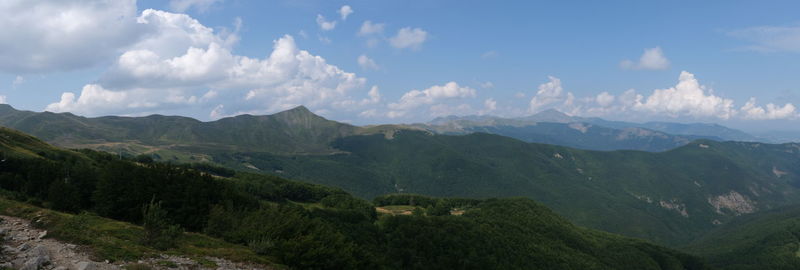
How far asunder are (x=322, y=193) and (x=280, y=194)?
112ft

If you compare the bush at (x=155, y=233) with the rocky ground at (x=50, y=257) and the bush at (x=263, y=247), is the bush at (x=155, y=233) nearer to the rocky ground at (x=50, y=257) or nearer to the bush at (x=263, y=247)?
the rocky ground at (x=50, y=257)

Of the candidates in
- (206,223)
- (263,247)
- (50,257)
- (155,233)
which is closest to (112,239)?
(155,233)

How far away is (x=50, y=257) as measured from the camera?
85.4 ft

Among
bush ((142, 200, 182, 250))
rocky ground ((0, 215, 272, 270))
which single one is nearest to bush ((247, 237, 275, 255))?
rocky ground ((0, 215, 272, 270))

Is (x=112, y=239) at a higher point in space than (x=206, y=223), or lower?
higher

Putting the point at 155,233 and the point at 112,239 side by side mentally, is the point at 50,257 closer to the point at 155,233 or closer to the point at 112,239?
the point at 112,239

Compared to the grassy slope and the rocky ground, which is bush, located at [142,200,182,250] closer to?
the grassy slope

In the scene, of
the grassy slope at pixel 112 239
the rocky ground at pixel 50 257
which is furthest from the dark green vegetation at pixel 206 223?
the rocky ground at pixel 50 257

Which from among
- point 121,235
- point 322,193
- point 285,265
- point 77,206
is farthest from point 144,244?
point 322,193

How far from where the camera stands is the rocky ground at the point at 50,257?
960 inches

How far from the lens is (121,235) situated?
33.5m

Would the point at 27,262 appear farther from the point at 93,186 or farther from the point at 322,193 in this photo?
the point at 322,193

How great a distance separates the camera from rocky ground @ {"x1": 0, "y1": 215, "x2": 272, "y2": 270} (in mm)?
24375

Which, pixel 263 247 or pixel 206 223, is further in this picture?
pixel 206 223
